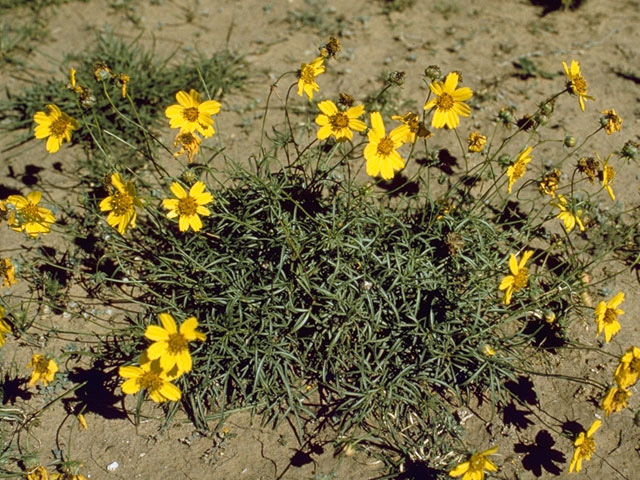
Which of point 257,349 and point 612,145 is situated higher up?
point 612,145

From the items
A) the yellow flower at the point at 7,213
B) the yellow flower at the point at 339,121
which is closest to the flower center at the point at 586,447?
the yellow flower at the point at 339,121

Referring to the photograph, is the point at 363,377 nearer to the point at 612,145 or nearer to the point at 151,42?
the point at 612,145

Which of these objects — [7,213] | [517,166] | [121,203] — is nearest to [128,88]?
[7,213]

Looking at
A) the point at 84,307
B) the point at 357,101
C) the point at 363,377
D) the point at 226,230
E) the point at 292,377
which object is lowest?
the point at 84,307

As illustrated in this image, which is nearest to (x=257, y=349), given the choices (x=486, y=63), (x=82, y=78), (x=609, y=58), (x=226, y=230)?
Answer: (x=226, y=230)

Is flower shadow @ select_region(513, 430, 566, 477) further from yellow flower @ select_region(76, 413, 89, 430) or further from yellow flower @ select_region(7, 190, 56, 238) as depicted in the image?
yellow flower @ select_region(7, 190, 56, 238)

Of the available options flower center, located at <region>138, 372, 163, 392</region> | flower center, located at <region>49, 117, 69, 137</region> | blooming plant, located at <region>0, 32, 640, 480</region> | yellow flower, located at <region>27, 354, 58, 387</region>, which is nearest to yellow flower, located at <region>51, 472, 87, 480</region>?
blooming plant, located at <region>0, 32, 640, 480</region>

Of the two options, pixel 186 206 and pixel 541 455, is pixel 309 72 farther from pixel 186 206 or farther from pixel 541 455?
pixel 541 455
